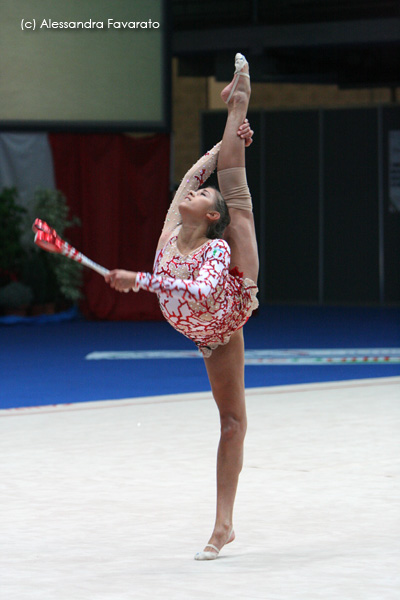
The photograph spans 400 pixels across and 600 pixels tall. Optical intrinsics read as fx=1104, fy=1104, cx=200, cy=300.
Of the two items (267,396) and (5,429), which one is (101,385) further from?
(5,429)

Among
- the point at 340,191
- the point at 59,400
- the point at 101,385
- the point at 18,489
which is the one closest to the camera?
the point at 18,489

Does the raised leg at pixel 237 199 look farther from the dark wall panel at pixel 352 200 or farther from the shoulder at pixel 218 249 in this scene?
the dark wall panel at pixel 352 200

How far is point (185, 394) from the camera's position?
7469 millimetres

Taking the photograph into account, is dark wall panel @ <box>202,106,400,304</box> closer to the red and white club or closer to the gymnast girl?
the gymnast girl

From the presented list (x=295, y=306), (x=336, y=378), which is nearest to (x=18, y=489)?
(x=336, y=378)

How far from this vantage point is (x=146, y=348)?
10.8 m

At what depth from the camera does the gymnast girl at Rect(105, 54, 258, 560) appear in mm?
3350

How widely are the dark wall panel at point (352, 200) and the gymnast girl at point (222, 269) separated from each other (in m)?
12.7

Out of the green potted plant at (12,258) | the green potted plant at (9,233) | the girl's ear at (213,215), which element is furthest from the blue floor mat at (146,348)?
the girl's ear at (213,215)

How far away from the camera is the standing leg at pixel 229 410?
11.7 ft

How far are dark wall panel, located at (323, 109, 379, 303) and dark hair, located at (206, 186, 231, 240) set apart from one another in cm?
1292

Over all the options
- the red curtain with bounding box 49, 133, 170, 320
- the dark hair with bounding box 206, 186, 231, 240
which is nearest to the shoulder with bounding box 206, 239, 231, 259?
the dark hair with bounding box 206, 186, 231, 240

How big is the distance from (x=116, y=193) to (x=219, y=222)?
10413 mm

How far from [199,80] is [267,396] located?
33.2 feet
